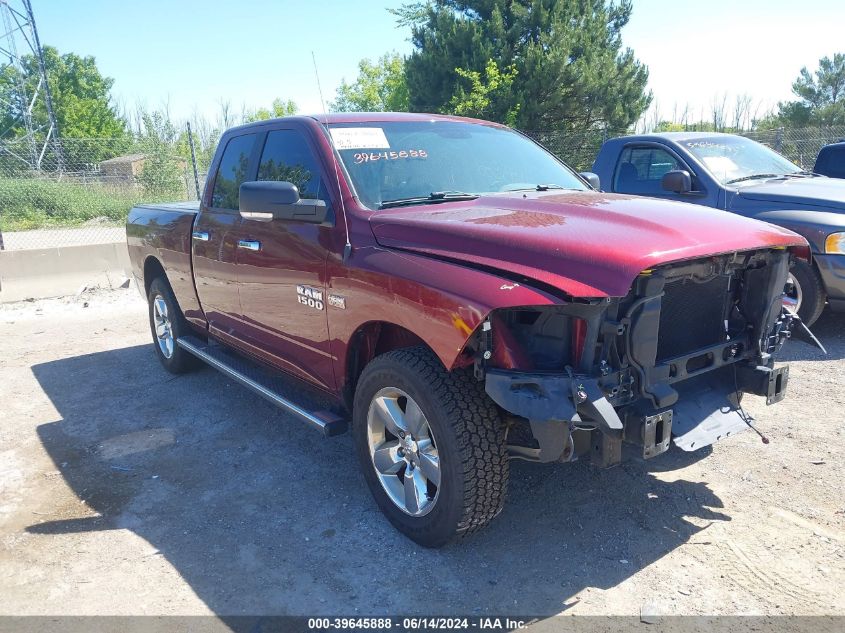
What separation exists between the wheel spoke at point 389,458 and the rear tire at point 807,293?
4.36 m

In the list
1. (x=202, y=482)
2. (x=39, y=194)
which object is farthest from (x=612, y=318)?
(x=39, y=194)

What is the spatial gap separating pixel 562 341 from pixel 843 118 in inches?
1157

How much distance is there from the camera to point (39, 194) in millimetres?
16844

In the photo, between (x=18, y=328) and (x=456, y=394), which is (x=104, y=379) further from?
(x=456, y=394)

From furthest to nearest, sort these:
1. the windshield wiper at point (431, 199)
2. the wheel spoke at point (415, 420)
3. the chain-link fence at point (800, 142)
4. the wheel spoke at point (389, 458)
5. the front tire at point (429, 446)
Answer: the chain-link fence at point (800, 142), the windshield wiper at point (431, 199), the wheel spoke at point (389, 458), the wheel spoke at point (415, 420), the front tire at point (429, 446)

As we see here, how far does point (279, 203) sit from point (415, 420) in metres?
1.30

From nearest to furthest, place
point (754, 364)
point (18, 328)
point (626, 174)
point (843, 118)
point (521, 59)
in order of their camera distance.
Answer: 1. point (754, 364)
2. point (626, 174)
3. point (18, 328)
4. point (521, 59)
5. point (843, 118)

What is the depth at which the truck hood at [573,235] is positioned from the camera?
2.53 meters

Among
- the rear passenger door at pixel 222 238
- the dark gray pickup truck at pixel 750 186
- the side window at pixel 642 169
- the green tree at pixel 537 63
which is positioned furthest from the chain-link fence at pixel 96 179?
the rear passenger door at pixel 222 238

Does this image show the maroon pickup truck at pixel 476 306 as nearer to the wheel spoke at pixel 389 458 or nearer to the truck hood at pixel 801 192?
the wheel spoke at pixel 389 458

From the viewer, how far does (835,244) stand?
18.9 feet

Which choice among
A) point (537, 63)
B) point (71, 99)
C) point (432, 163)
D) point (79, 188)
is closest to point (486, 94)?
point (537, 63)

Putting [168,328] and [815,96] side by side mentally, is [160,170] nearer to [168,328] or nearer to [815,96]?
[168,328]

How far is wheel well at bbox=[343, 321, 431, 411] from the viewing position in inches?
132
